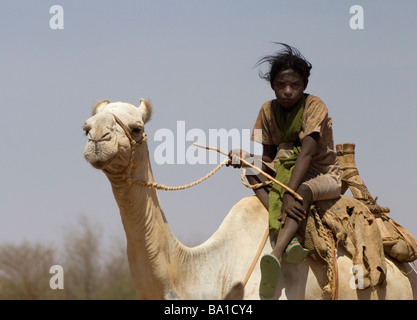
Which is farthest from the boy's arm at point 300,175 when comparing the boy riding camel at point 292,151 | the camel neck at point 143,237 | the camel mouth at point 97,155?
the camel mouth at point 97,155

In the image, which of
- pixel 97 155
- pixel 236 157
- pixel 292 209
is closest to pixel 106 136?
pixel 97 155

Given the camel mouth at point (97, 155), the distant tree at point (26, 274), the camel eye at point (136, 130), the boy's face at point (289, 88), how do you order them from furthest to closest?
the distant tree at point (26, 274) < the boy's face at point (289, 88) < the camel eye at point (136, 130) < the camel mouth at point (97, 155)

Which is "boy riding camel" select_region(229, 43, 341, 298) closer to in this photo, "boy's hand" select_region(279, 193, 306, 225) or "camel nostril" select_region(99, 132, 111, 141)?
"boy's hand" select_region(279, 193, 306, 225)

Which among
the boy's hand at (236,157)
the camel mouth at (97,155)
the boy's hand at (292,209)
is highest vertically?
the camel mouth at (97,155)

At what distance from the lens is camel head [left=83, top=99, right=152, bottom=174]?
28.1 feet

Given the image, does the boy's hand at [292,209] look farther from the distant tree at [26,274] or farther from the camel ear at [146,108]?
the distant tree at [26,274]

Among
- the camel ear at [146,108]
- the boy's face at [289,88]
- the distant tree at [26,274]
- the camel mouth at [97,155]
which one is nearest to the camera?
the camel mouth at [97,155]

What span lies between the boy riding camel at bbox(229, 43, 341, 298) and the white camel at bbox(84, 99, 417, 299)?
0.85ft

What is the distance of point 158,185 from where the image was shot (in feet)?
30.3

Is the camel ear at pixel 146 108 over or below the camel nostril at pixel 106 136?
over

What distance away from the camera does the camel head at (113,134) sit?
8570 millimetres

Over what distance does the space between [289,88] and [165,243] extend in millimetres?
2052

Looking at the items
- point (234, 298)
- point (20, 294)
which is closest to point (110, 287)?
point (20, 294)

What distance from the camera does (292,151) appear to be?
10.0 m
